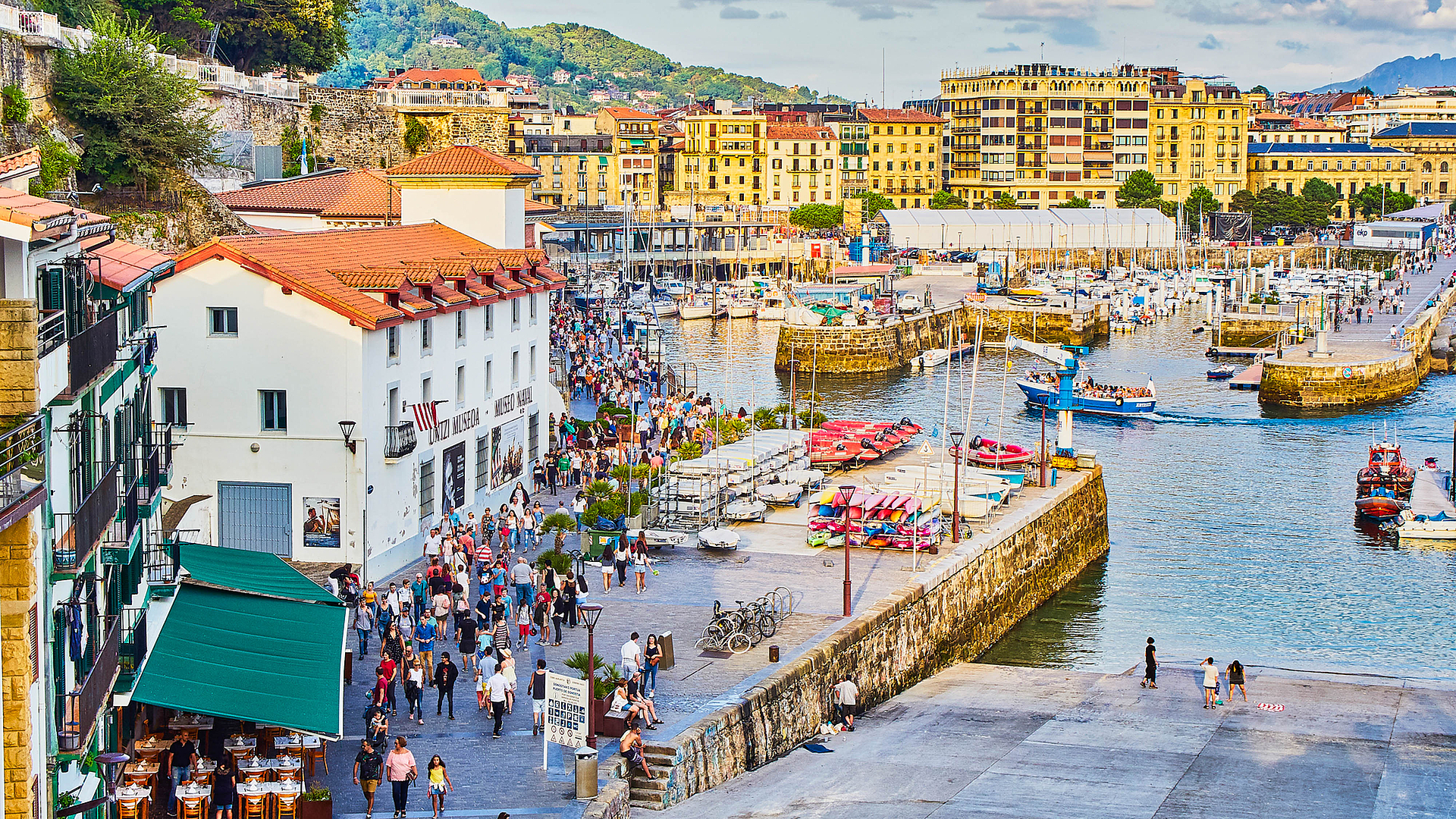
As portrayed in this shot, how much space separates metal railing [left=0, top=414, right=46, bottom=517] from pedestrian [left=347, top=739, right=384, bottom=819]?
7325mm

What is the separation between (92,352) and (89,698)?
404cm

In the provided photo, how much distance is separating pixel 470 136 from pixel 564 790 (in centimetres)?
9125

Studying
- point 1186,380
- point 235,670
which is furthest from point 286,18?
point 235,670

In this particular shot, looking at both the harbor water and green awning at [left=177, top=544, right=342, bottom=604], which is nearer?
green awning at [left=177, top=544, right=342, bottom=604]

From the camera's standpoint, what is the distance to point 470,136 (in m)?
111

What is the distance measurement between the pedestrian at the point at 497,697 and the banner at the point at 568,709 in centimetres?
193

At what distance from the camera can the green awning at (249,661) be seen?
22516mm

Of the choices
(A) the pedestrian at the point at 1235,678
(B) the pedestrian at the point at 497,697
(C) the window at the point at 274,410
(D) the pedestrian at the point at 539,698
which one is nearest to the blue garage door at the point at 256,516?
(C) the window at the point at 274,410

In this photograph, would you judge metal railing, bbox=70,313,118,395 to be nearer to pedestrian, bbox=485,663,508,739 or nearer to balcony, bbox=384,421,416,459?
pedestrian, bbox=485,663,508,739

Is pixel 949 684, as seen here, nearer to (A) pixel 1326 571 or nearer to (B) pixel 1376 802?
(B) pixel 1376 802

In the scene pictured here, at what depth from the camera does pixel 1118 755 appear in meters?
30.6

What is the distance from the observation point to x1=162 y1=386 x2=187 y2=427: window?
35656mm

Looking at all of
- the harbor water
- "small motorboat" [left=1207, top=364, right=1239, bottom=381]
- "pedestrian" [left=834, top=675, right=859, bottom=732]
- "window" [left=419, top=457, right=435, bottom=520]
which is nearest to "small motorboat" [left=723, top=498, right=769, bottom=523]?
the harbor water

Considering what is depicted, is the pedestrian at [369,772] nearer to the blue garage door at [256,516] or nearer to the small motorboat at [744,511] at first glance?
the blue garage door at [256,516]
